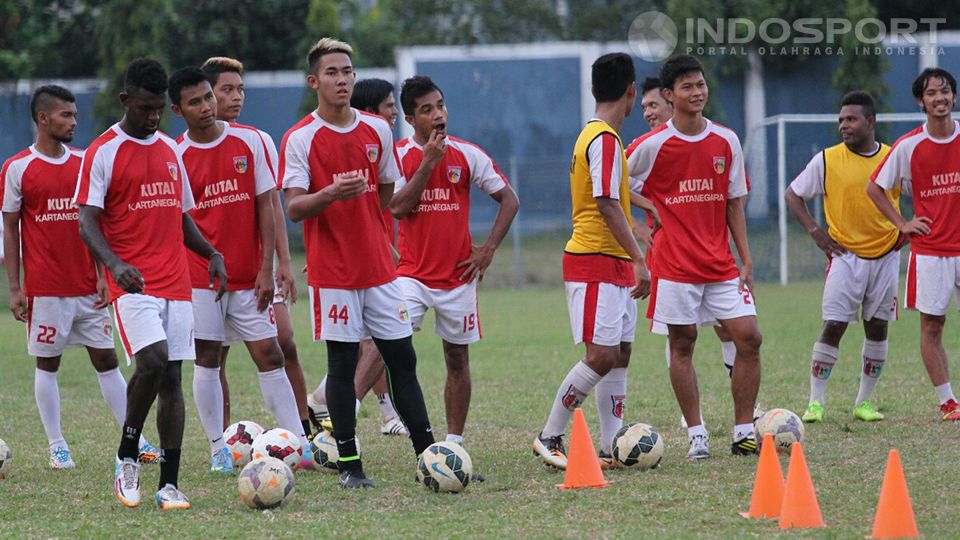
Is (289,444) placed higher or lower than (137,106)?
lower

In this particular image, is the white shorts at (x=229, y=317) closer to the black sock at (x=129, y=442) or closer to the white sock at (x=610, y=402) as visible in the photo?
the black sock at (x=129, y=442)

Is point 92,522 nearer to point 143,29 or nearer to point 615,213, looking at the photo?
point 615,213

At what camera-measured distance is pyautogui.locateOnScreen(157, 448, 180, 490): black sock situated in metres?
7.07

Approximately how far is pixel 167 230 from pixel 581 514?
2.68m

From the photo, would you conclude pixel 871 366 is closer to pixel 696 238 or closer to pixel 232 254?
pixel 696 238

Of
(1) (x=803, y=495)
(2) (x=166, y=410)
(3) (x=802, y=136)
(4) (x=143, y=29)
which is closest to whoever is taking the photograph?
(1) (x=803, y=495)

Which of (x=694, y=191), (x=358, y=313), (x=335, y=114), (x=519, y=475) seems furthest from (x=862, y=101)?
(x=358, y=313)

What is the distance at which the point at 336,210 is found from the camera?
7500mm

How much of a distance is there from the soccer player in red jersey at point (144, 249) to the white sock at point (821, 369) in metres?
5.13

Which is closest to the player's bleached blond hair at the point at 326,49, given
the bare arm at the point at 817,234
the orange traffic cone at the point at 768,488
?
the orange traffic cone at the point at 768,488

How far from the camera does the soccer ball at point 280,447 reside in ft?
25.6

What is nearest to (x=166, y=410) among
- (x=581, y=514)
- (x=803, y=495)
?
(x=581, y=514)

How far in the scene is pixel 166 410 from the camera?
7082 millimetres

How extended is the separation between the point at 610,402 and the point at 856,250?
9.54 ft
